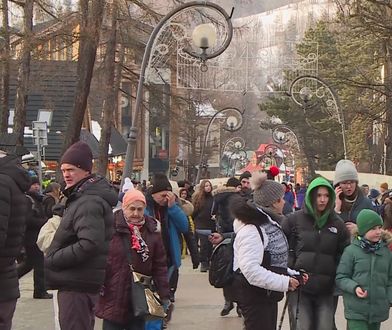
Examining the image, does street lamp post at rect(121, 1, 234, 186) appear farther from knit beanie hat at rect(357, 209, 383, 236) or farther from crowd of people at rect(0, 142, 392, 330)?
knit beanie hat at rect(357, 209, 383, 236)

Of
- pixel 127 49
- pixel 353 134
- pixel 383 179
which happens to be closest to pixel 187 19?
pixel 127 49

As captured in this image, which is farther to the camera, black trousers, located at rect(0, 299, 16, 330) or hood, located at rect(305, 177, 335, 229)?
hood, located at rect(305, 177, 335, 229)

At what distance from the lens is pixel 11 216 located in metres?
5.06

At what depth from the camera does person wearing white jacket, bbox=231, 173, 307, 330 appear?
5672 mm

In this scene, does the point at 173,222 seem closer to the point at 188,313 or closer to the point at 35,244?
the point at 188,313

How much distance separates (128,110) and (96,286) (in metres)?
69.0

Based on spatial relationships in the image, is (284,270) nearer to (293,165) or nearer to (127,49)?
(127,49)

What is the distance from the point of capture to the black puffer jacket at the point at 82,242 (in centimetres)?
512

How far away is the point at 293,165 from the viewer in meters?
88.1

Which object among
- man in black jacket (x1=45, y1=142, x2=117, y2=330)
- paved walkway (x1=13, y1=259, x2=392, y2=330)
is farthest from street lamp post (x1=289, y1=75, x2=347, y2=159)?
man in black jacket (x1=45, y1=142, x2=117, y2=330)

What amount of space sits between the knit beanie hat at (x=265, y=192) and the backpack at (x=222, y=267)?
41 centimetres

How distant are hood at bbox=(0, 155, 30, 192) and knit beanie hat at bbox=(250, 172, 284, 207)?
6.49 ft

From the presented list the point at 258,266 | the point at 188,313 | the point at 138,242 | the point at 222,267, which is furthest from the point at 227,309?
the point at 258,266

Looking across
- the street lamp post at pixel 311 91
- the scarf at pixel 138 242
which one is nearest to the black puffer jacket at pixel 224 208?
the scarf at pixel 138 242
